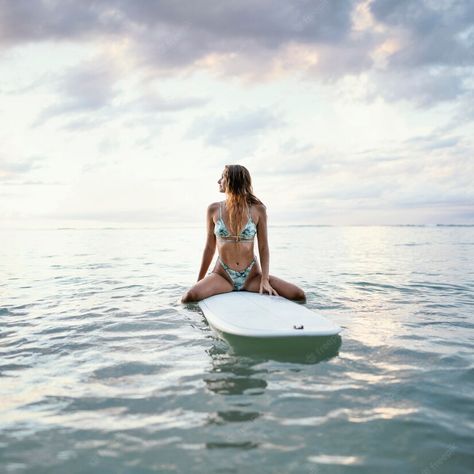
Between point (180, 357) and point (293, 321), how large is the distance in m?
1.21

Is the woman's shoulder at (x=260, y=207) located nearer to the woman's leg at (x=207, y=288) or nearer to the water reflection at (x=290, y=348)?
the woman's leg at (x=207, y=288)

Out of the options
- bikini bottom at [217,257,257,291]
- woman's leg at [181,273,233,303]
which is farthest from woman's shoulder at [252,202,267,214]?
woman's leg at [181,273,233,303]

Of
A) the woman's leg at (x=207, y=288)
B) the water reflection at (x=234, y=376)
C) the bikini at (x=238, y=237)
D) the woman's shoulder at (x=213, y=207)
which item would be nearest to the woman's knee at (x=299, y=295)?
the bikini at (x=238, y=237)

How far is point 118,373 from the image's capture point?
3598mm

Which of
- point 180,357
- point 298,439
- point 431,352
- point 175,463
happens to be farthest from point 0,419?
point 431,352

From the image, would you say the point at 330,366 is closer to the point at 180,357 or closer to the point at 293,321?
the point at 293,321

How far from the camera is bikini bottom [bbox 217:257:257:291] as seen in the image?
6.41 metres

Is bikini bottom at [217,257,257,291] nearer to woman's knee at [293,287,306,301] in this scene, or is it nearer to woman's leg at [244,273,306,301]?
woman's leg at [244,273,306,301]

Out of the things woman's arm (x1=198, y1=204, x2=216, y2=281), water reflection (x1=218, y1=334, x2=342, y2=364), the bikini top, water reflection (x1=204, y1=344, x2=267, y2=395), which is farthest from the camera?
woman's arm (x1=198, y1=204, x2=216, y2=281)

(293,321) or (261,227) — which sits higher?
(261,227)

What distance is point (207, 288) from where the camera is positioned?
621 centimetres

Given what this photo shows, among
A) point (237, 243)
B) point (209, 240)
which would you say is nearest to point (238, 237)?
point (237, 243)

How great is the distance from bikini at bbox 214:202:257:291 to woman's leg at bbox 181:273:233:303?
126 mm

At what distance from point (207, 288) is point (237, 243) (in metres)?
0.77
